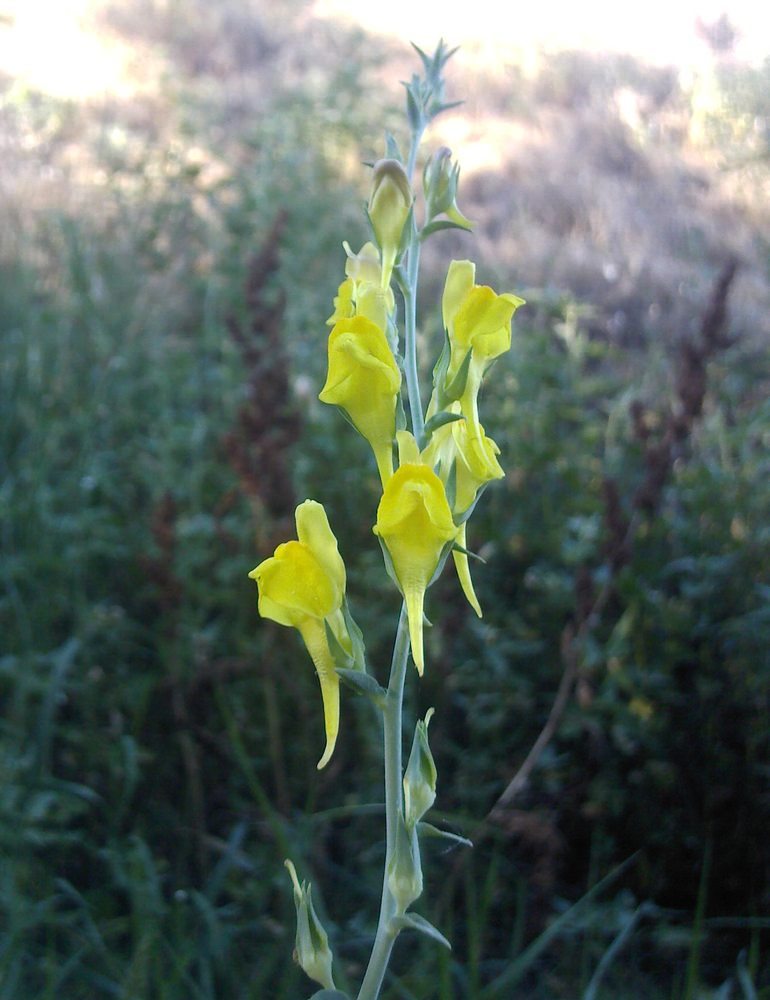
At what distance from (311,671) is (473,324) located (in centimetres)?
138

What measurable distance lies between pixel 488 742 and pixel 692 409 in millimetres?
930

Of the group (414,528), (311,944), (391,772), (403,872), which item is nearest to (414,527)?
(414,528)

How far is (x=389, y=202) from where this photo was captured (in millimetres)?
1094

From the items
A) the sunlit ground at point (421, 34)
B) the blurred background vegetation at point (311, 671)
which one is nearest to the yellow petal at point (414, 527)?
the blurred background vegetation at point (311, 671)

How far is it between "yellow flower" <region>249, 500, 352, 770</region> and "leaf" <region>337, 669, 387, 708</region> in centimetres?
5

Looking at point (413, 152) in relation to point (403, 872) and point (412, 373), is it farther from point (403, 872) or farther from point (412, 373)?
point (403, 872)

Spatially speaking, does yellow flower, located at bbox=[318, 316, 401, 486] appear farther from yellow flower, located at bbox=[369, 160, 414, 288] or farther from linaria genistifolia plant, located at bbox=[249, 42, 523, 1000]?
yellow flower, located at bbox=[369, 160, 414, 288]

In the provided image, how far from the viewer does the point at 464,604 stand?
85.7 inches

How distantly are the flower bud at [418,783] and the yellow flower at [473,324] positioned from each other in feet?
1.14

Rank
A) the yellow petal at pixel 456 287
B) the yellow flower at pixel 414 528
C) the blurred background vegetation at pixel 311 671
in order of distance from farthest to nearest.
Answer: the blurred background vegetation at pixel 311 671, the yellow petal at pixel 456 287, the yellow flower at pixel 414 528

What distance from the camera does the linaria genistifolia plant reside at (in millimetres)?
958

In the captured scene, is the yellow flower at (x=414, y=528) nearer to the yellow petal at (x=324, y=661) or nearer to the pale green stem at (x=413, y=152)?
the yellow petal at (x=324, y=661)

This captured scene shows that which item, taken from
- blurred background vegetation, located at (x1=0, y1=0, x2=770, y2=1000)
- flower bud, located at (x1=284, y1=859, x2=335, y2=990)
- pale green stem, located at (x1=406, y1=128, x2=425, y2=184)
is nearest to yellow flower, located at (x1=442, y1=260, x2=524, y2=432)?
pale green stem, located at (x1=406, y1=128, x2=425, y2=184)

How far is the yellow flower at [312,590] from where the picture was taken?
1.02 m
